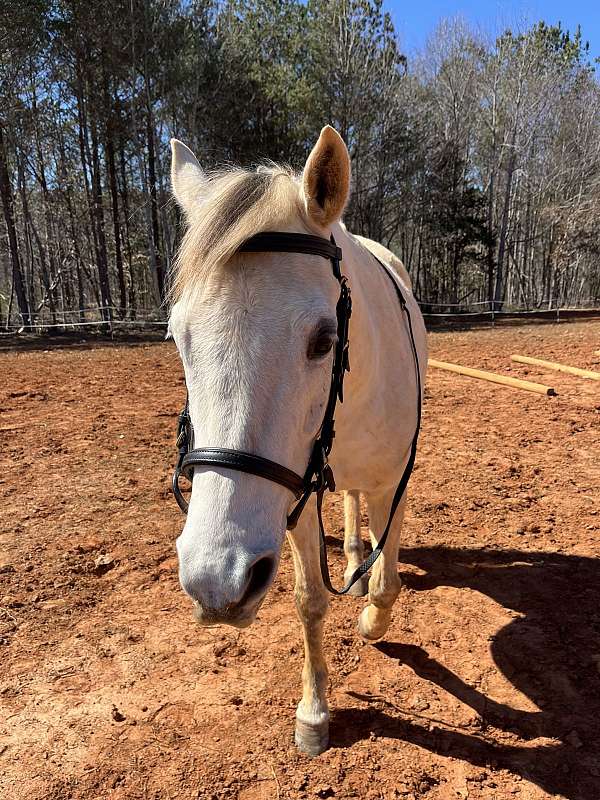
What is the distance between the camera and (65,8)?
16.4m

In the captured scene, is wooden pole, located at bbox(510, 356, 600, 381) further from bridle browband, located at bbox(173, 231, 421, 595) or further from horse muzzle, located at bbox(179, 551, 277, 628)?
horse muzzle, located at bbox(179, 551, 277, 628)

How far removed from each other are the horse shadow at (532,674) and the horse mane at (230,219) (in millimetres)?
1971

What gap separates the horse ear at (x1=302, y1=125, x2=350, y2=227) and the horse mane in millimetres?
55

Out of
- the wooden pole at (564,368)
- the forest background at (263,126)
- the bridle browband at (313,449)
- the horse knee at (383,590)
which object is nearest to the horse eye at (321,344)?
the bridle browband at (313,449)

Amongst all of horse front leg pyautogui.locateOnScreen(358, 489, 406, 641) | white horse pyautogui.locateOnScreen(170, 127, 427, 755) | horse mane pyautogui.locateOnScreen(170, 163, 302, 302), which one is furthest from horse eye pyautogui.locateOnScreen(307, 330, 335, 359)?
horse front leg pyautogui.locateOnScreen(358, 489, 406, 641)

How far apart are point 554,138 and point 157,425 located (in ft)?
85.5

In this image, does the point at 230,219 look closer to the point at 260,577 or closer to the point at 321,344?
the point at 321,344

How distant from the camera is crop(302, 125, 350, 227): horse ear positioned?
4.74ft

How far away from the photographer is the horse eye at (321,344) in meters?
1.37

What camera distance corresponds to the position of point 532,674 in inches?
96.7

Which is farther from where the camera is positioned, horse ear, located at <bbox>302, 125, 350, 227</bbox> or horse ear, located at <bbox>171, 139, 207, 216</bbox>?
horse ear, located at <bbox>171, 139, 207, 216</bbox>

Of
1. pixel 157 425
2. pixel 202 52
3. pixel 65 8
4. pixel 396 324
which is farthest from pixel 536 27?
pixel 396 324

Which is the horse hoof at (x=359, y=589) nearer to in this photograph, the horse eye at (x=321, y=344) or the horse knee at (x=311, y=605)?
the horse knee at (x=311, y=605)

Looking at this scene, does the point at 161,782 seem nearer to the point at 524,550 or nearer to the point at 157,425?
the point at 524,550
